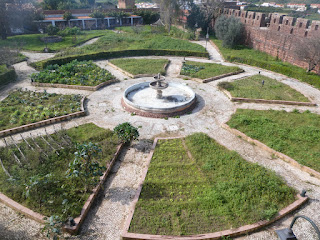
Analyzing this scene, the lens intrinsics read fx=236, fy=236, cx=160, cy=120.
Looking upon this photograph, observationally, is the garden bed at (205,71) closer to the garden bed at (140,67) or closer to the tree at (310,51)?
the garden bed at (140,67)

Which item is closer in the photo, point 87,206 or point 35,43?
point 87,206

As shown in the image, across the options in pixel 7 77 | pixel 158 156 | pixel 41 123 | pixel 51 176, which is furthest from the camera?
pixel 7 77

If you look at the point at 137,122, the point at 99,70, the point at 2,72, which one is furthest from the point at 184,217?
the point at 2,72

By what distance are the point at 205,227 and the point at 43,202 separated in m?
6.07

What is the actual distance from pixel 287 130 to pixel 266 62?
1350 cm

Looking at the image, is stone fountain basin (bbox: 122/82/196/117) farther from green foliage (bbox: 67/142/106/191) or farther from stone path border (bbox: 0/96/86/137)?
green foliage (bbox: 67/142/106/191)

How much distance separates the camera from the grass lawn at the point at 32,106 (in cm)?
1475

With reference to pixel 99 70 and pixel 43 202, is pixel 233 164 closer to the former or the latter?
pixel 43 202

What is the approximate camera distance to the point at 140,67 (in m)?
24.2

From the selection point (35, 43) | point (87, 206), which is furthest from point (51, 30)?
point (87, 206)

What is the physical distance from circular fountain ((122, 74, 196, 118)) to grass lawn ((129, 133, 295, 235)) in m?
4.08

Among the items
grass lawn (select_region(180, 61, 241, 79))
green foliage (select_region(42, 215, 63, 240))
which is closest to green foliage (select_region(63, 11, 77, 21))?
grass lawn (select_region(180, 61, 241, 79))

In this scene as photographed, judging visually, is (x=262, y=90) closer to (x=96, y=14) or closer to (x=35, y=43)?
(x=35, y=43)

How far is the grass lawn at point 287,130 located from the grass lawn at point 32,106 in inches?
435
